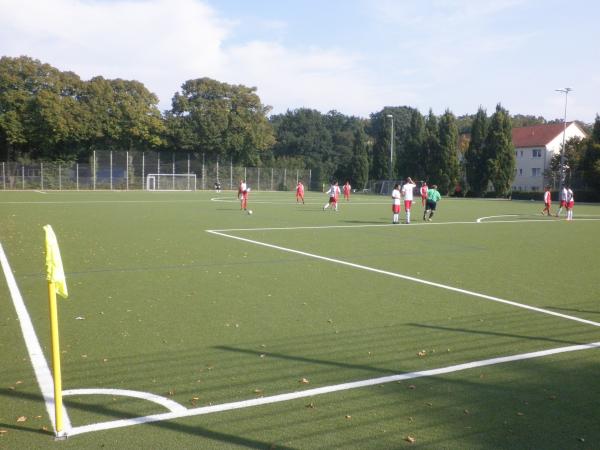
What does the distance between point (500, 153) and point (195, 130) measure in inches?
1551

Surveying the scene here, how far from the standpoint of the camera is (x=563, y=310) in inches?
322

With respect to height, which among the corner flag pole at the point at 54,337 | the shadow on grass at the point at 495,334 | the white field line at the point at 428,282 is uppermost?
the corner flag pole at the point at 54,337

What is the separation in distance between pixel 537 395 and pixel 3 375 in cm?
500

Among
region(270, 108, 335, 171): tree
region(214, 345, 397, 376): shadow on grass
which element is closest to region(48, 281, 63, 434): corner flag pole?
region(214, 345, 397, 376): shadow on grass

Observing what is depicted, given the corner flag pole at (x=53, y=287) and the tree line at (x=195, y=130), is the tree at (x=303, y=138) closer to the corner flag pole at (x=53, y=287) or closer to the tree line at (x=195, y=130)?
the tree line at (x=195, y=130)

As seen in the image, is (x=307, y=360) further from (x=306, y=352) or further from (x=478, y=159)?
(x=478, y=159)

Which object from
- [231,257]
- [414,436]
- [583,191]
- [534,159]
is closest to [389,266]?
[231,257]

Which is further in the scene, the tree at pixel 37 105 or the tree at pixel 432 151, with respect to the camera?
the tree at pixel 432 151

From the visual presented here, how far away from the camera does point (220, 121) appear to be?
75.2 m

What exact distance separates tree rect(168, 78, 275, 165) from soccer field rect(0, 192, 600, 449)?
208 feet

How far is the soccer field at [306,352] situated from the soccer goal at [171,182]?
5847 cm

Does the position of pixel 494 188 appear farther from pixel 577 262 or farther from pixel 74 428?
pixel 74 428

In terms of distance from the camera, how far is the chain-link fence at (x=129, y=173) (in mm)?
65062

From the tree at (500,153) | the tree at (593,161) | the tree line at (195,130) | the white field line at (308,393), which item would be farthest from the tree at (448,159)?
the white field line at (308,393)
